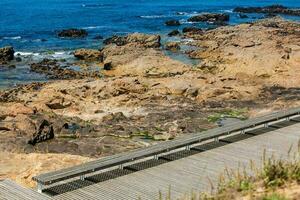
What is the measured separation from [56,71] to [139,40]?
16706 millimetres

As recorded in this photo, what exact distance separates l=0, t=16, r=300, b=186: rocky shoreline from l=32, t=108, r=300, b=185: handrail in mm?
2532

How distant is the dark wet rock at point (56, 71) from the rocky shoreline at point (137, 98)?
0.27ft

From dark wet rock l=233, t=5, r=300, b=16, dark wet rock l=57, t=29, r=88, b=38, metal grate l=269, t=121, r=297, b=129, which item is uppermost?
metal grate l=269, t=121, r=297, b=129

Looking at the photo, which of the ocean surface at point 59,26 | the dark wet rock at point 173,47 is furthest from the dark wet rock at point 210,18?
the dark wet rock at point 173,47

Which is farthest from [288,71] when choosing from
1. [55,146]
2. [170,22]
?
[170,22]

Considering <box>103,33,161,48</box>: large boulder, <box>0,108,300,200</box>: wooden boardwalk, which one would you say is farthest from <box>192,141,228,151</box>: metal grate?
<box>103,33,161,48</box>: large boulder

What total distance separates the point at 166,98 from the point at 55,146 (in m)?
11.7

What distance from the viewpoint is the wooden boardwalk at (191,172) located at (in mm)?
14633

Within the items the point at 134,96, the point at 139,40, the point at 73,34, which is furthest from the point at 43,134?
the point at 73,34

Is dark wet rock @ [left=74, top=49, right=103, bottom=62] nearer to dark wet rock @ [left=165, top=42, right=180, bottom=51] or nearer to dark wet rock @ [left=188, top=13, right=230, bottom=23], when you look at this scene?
dark wet rock @ [left=165, top=42, right=180, bottom=51]

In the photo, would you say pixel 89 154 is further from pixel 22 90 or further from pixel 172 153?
pixel 22 90

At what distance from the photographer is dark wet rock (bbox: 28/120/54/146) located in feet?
79.4

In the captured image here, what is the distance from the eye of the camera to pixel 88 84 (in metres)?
37.7

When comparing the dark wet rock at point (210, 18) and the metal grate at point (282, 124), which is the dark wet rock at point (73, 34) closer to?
the dark wet rock at point (210, 18)
